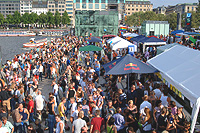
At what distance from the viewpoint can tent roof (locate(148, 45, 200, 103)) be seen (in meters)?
7.57

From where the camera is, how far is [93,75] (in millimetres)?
13094

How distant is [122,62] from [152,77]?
9.97ft

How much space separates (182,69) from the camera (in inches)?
370

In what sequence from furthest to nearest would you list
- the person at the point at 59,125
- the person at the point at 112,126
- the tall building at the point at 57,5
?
the tall building at the point at 57,5
the person at the point at 59,125
the person at the point at 112,126

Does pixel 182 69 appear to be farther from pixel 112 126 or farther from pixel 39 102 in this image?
pixel 39 102

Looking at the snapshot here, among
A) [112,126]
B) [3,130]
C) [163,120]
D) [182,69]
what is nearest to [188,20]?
[182,69]

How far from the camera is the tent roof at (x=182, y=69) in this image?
7569 millimetres

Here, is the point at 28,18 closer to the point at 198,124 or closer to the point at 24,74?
the point at 24,74

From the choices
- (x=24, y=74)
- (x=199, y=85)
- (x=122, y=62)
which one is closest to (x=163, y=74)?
(x=122, y=62)

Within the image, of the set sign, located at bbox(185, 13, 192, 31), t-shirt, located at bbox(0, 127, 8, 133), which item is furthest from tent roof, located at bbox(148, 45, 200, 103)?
sign, located at bbox(185, 13, 192, 31)

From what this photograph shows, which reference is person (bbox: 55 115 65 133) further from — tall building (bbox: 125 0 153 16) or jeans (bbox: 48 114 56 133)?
tall building (bbox: 125 0 153 16)

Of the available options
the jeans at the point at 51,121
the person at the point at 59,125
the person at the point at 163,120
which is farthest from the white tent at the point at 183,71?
the jeans at the point at 51,121

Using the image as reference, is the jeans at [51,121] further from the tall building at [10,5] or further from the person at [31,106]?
the tall building at [10,5]

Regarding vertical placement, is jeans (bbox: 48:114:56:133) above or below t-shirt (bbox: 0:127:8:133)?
below
